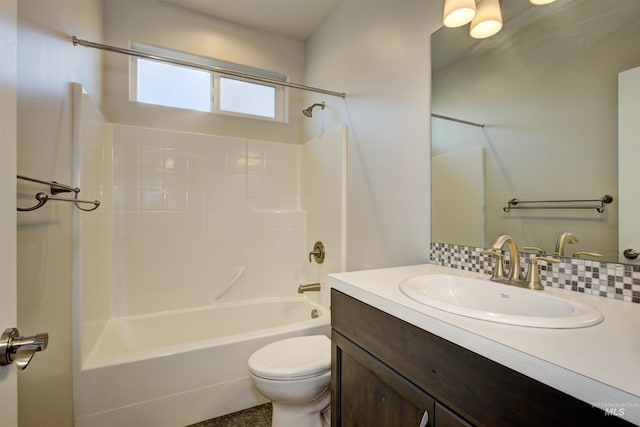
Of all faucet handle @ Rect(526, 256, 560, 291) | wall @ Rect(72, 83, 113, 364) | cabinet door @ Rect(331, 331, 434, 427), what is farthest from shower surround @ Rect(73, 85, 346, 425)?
faucet handle @ Rect(526, 256, 560, 291)

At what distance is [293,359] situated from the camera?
1382 millimetres

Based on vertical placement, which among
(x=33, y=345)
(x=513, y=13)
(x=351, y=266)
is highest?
(x=513, y=13)

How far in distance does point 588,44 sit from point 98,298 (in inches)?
105

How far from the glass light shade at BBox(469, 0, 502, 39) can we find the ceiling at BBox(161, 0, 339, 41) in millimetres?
1387

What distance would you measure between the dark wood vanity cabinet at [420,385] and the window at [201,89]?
7.01 feet

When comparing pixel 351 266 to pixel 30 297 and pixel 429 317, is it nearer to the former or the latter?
pixel 429 317

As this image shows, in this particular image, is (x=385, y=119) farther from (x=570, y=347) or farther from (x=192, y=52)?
(x=192, y=52)

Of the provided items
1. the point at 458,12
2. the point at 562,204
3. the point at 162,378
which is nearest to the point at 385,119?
the point at 458,12

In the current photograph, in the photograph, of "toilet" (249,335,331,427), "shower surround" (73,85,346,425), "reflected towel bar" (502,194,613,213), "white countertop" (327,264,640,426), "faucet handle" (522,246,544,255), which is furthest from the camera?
"shower surround" (73,85,346,425)

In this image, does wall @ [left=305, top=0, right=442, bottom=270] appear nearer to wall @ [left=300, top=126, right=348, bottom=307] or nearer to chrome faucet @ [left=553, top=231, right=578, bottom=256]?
wall @ [left=300, top=126, right=348, bottom=307]

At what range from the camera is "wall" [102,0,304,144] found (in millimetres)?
2148

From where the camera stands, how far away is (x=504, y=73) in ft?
3.65

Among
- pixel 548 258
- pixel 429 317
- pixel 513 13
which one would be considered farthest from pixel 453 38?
pixel 429 317

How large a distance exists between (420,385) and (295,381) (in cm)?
73
